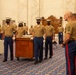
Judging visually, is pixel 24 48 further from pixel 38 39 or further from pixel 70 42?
pixel 70 42

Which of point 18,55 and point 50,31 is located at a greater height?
point 50,31

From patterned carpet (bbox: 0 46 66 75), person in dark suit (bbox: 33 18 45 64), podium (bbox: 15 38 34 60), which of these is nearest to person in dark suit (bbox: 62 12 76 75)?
patterned carpet (bbox: 0 46 66 75)

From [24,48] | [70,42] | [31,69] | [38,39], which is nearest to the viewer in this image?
[70,42]

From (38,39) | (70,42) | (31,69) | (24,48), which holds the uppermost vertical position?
(70,42)

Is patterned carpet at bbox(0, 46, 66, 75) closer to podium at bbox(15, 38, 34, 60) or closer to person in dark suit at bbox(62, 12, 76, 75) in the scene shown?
podium at bbox(15, 38, 34, 60)

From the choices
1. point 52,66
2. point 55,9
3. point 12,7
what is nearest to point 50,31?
point 52,66

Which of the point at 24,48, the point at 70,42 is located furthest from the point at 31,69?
the point at 70,42

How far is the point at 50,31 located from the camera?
11398 millimetres

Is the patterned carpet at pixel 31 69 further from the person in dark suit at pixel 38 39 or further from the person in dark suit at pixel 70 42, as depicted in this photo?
the person in dark suit at pixel 70 42

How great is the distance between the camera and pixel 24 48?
10422mm

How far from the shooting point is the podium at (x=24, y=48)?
10.3 m

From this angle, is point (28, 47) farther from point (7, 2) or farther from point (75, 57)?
point (7, 2)

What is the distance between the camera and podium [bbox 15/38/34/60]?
10.3 metres

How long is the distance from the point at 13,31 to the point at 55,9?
11664mm
